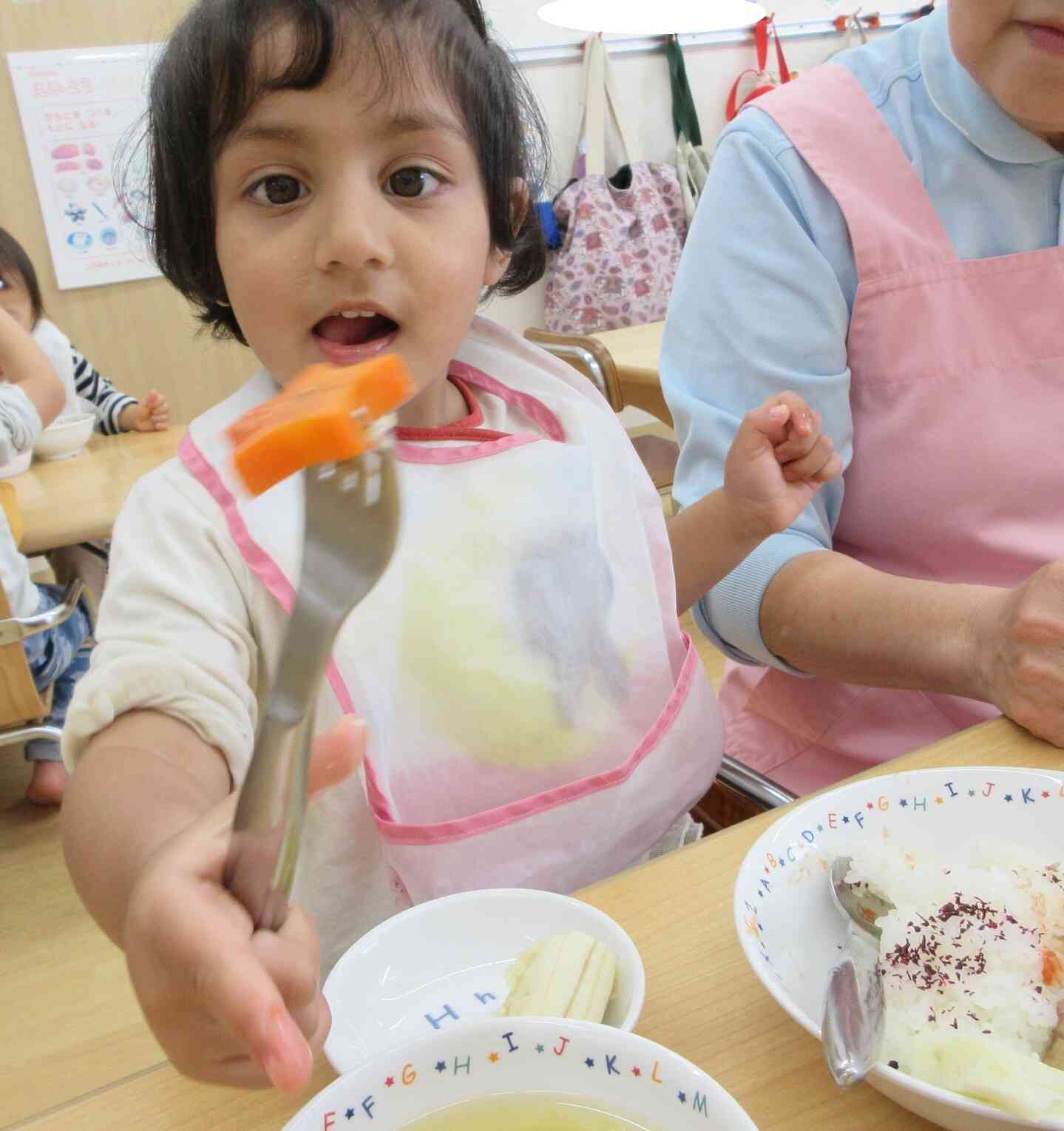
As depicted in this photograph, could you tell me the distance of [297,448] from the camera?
0.36 m

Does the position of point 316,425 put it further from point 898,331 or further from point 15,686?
point 15,686

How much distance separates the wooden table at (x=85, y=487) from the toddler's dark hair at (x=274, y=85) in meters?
0.94

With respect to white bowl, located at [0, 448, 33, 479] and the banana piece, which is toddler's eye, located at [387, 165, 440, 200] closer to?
the banana piece

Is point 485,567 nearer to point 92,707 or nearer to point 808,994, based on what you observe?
point 92,707

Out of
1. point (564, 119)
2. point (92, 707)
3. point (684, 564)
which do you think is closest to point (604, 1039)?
point (92, 707)

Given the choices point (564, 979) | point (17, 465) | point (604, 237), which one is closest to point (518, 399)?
point (564, 979)

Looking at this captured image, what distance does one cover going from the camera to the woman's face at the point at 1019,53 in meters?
Result: 0.96

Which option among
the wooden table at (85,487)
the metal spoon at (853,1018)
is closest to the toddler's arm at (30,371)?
the wooden table at (85,487)

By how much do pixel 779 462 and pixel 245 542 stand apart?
1.59 ft

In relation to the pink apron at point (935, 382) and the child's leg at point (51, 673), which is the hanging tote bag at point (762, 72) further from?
the pink apron at point (935, 382)

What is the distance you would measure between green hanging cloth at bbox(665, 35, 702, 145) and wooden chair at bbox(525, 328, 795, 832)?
190cm

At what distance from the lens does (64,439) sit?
257 cm

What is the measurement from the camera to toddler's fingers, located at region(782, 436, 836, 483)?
37.2 inches

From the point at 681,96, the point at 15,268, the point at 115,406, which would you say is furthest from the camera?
the point at 681,96
